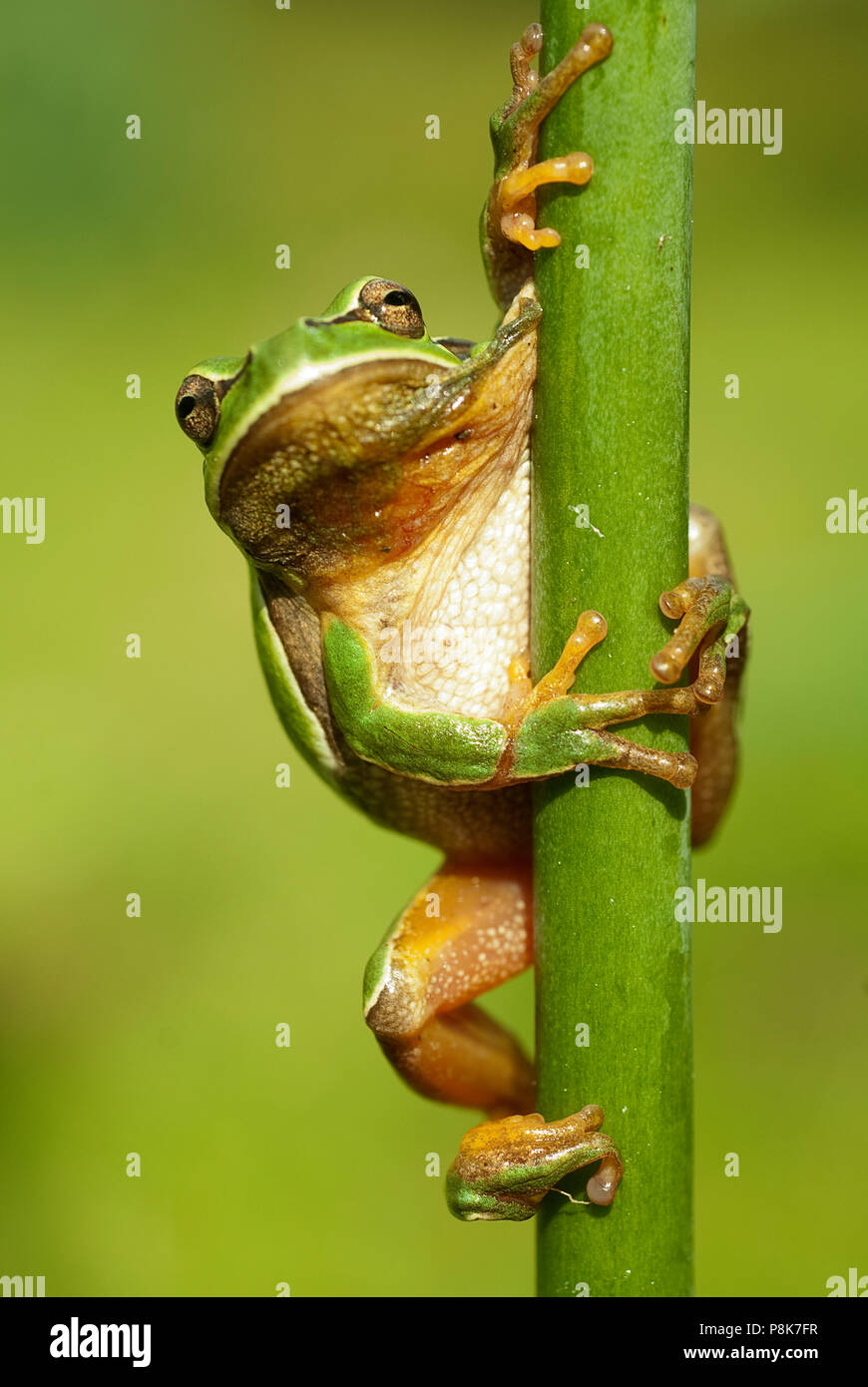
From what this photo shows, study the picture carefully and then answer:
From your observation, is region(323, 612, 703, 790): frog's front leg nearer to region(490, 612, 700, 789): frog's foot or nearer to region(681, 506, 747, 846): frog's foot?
region(490, 612, 700, 789): frog's foot

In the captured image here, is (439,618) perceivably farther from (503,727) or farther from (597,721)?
(597,721)

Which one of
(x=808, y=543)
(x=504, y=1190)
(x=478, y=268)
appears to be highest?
(x=478, y=268)

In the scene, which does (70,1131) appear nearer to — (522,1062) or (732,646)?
(522,1062)

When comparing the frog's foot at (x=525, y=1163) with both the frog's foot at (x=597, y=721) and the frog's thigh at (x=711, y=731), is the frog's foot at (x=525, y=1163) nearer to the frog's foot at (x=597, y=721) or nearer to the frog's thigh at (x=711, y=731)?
the frog's foot at (x=597, y=721)

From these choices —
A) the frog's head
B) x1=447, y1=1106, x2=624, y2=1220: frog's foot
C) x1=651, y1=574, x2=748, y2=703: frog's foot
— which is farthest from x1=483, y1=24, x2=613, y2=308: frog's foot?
x1=447, y1=1106, x2=624, y2=1220: frog's foot

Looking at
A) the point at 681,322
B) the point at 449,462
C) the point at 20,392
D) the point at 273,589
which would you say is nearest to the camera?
the point at 681,322

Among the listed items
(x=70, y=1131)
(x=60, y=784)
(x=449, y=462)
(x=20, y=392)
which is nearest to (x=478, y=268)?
(x=20, y=392)
